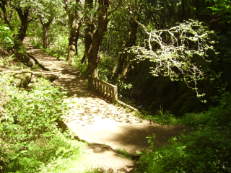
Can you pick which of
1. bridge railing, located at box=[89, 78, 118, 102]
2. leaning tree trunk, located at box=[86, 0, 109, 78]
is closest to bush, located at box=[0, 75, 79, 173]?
bridge railing, located at box=[89, 78, 118, 102]

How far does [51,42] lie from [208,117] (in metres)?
32.1

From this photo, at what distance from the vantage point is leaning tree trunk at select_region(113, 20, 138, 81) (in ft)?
59.9

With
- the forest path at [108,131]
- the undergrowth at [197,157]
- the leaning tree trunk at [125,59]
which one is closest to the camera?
the undergrowth at [197,157]

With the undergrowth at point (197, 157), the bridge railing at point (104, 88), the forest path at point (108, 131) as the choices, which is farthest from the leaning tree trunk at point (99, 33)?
the undergrowth at point (197, 157)

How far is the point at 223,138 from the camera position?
7.34 meters

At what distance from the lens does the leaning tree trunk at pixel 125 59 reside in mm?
18266

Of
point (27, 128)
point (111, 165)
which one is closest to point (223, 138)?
point (111, 165)

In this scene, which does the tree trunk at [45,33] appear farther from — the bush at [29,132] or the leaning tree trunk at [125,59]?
the bush at [29,132]

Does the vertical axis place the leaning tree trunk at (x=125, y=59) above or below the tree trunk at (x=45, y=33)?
below

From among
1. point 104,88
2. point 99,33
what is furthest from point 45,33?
point 104,88

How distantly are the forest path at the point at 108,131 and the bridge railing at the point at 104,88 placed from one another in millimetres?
480

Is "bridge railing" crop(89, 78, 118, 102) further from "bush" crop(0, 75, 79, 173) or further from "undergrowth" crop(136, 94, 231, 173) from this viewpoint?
"undergrowth" crop(136, 94, 231, 173)

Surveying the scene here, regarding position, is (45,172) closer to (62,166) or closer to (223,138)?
(62,166)

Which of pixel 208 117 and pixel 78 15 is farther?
pixel 78 15
